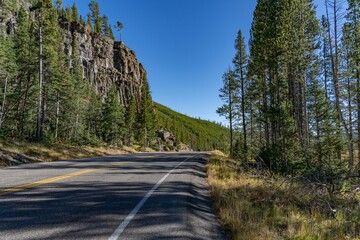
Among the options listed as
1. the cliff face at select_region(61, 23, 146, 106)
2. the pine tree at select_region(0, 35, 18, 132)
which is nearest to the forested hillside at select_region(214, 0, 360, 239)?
the pine tree at select_region(0, 35, 18, 132)

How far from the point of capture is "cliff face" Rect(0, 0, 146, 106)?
74500 mm

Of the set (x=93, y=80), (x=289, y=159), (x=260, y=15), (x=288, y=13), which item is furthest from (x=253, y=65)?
(x=93, y=80)

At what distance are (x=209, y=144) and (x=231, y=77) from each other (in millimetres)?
141578

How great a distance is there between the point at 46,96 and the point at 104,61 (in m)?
52.3

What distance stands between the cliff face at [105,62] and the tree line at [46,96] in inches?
146

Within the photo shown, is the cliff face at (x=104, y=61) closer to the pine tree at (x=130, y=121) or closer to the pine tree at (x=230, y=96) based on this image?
the pine tree at (x=130, y=121)

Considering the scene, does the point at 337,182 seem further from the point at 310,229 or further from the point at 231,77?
the point at 231,77

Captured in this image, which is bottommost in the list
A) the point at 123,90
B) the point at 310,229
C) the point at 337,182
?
the point at 310,229

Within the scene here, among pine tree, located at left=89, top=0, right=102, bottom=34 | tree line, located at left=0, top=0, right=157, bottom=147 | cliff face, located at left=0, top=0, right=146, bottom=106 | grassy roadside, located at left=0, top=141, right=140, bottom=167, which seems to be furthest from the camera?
pine tree, located at left=89, top=0, right=102, bottom=34

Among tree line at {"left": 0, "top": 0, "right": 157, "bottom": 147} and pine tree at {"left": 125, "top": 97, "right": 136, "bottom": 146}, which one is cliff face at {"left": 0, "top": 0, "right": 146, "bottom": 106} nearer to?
tree line at {"left": 0, "top": 0, "right": 157, "bottom": 147}

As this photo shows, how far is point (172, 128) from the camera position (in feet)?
364

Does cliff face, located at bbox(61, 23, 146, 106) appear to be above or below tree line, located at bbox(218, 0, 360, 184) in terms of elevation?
above

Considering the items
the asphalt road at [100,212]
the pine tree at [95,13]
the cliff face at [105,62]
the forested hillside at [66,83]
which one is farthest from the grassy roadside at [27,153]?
the pine tree at [95,13]

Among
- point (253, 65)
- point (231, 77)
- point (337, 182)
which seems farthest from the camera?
point (231, 77)
